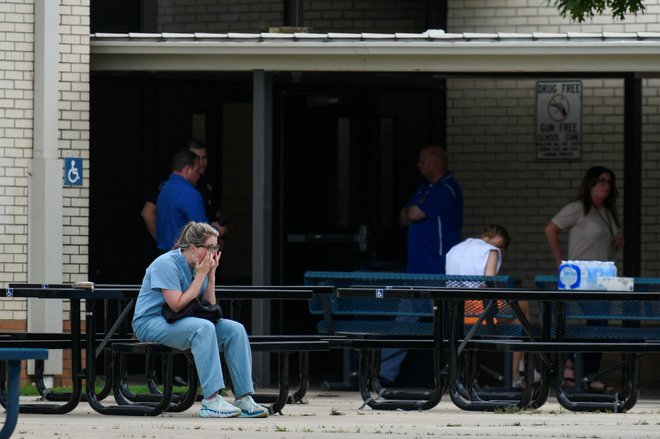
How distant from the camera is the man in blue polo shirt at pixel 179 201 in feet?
44.0

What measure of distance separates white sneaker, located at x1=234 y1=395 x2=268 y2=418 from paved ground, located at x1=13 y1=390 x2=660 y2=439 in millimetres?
69

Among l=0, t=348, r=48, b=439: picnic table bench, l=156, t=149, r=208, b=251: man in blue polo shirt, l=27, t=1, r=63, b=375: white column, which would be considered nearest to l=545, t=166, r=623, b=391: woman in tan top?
l=156, t=149, r=208, b=251: man in blue polo shirt

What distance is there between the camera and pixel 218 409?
1012cm

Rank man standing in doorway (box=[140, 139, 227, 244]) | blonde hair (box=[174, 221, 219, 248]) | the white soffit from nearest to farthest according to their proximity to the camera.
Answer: blonde hair (box=[174, 221, 219, 248]) < the white soffit < man standing in doorway (box=[140, 139, 227, 244])

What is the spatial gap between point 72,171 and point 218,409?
3834 millimetres

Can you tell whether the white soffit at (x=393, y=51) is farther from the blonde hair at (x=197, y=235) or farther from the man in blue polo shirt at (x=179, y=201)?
the blonde hair at (x=197, y=235)

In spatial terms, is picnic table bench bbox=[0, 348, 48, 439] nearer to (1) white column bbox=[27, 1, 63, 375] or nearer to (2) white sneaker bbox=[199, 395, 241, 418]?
(2) white sneaker bbox=[199, 395, 241, 418]

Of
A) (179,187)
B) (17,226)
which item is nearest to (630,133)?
(179,187)

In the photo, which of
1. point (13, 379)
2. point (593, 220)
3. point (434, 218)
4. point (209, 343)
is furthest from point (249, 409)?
point (593, 220)

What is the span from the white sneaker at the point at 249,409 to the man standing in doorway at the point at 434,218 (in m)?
3.78

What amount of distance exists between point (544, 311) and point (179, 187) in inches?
132

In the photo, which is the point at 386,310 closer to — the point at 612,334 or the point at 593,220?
the point at 612,334

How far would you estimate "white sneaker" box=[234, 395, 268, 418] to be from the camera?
10.2m

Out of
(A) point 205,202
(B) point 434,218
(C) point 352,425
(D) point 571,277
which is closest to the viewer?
(C) point 352,425
